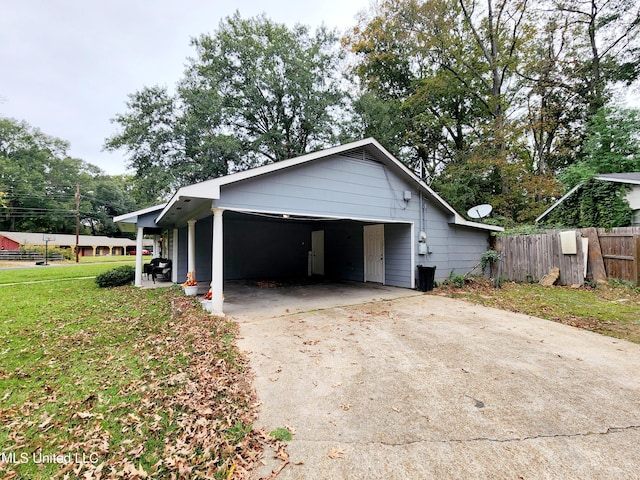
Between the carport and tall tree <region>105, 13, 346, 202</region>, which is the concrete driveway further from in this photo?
tall tree <region>105, 13, 346, 202</region>

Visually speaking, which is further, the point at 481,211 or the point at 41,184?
the point at 41,184

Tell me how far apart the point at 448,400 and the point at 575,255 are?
27.0 feet

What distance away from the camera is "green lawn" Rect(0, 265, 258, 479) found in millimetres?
1985

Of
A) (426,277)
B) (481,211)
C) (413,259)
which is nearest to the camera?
(426,277)

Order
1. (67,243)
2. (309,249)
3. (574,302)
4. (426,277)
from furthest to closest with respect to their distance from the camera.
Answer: (67,243) < (309,249) < (426,277) < (574,302)

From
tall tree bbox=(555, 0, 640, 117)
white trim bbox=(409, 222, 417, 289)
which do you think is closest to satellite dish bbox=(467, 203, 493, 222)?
white trim bbox=(409, 222, 417, 289)

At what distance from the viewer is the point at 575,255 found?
320 inches

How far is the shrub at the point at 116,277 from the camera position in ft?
33.2

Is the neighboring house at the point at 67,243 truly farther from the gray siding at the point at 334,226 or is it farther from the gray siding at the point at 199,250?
the gray siding at the point at 334,226

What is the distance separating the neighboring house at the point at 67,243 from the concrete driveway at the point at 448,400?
35.4 metres

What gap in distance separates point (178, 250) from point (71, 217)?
4004 centimetres

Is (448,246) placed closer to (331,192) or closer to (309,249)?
(331,192)

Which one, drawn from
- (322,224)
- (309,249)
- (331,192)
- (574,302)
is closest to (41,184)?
(309,249)

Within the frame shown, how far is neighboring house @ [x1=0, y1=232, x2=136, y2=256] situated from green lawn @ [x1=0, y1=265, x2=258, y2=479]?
3236 cm
